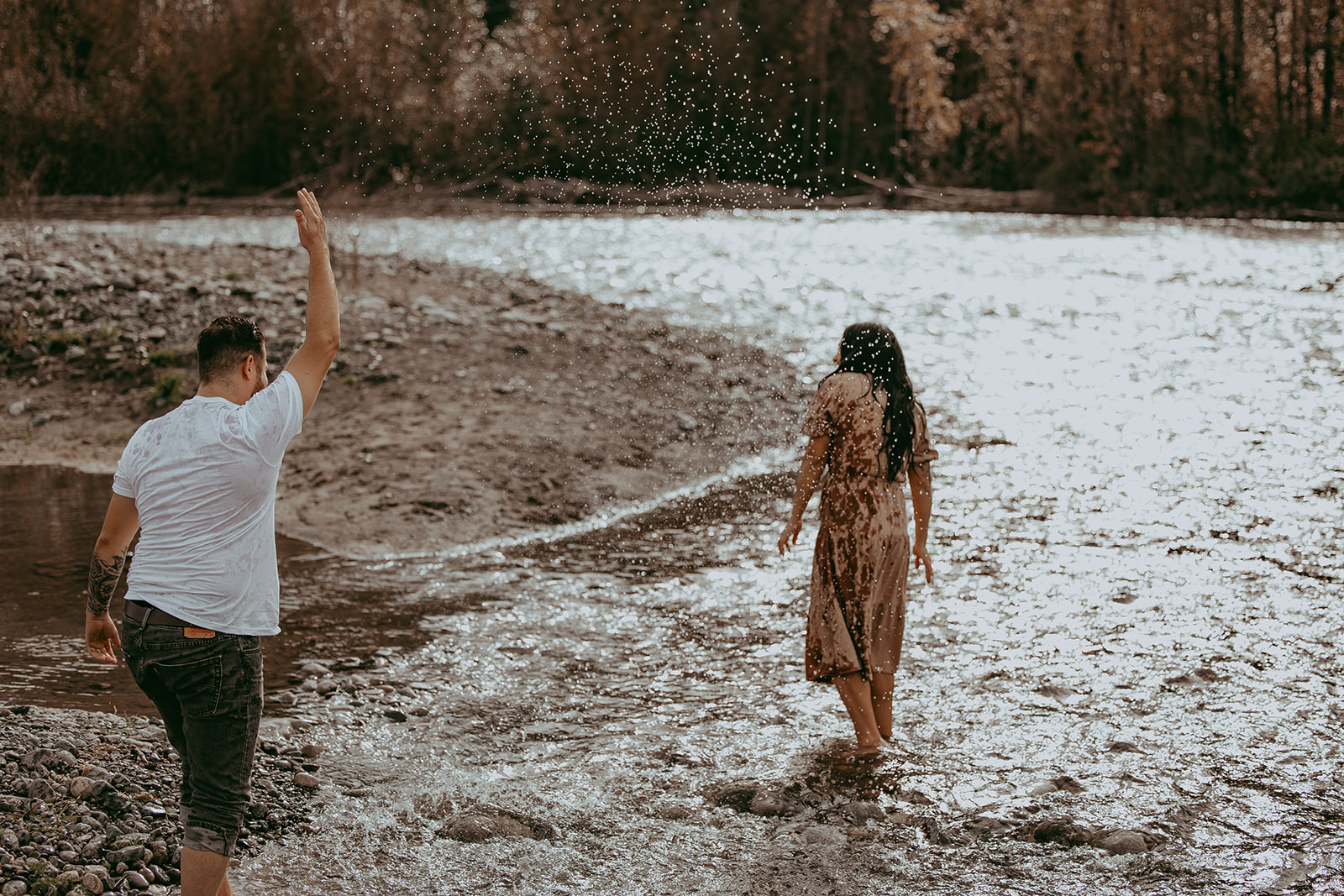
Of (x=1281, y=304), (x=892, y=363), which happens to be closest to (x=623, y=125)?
(x=1281, y=304)

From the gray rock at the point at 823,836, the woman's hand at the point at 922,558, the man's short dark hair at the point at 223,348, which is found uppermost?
the man's short dark hair at the point at 223,348

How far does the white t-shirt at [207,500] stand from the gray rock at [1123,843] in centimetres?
310

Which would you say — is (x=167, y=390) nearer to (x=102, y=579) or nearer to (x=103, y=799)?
(x=103, y=799)

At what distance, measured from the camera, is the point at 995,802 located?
16.3 ft

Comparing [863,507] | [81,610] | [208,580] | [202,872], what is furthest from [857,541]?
[81,610]

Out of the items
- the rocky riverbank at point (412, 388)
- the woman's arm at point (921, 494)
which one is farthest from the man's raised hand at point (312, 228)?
the rocky riverbank at point (412, 388)

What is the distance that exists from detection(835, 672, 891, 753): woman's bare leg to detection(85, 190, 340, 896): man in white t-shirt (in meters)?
2.55

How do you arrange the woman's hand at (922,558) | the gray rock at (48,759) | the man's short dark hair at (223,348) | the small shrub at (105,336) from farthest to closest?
1. the small shrub at (105,336)
2. the woman's hand at (922,558)
3. the gray rock at (48,759)
4. the man's short dark hair at (223,348)

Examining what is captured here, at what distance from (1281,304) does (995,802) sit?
1495cm

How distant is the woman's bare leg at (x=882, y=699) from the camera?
5438mm

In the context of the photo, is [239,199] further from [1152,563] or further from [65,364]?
[1152,563]

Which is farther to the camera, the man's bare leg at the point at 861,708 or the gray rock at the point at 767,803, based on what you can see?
the man's bare leg at the point at 861,708

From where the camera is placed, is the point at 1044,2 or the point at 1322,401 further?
the point at 1044,2

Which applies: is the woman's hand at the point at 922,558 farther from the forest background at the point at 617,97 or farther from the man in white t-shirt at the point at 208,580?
the forest background at the point at 617,97
